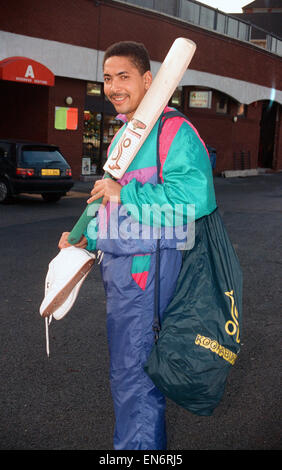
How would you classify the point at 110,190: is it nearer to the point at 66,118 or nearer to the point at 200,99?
the point at 66,118

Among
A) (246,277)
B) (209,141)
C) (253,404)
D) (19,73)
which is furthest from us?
(209,141)

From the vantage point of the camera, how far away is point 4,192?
41.3 feet

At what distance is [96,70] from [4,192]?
839cm

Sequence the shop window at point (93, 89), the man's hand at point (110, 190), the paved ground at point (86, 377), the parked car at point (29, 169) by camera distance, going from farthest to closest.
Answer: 1. the shop window at point (93, 89)
2. the parked car at point (29, 169)
3. the paved ground at point (86, 377)
4. the man's hand at point (110, 190)

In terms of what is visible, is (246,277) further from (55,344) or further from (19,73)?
(19,73)

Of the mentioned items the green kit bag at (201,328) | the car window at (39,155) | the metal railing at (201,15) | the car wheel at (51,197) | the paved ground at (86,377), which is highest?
the metal railing at (201,15)

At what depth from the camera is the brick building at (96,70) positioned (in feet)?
55.5

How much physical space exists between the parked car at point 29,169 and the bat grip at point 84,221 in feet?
33.7

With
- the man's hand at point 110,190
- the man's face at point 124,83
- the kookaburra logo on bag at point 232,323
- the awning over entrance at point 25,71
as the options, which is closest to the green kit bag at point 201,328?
the kookaburra logo on bag at point 232,323

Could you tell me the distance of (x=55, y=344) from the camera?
440 cm

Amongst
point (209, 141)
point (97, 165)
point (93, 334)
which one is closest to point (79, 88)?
point (97, 165)

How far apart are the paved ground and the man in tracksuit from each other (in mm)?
802

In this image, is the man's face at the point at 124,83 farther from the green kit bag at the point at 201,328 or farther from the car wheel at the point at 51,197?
the car wheel at the point at 51,197
